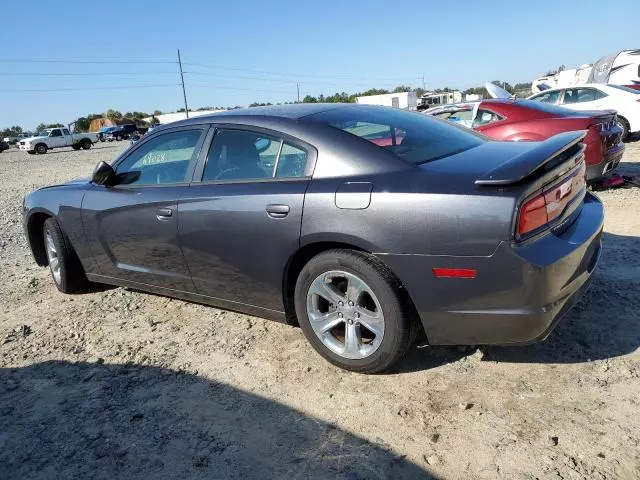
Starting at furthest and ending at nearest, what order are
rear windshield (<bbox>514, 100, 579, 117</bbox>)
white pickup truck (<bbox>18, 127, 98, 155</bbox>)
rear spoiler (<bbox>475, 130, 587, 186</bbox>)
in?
1. white pickup truck (<bbox>18, 127, 98, 155</bbox>)
2. rear windshield (<bbox>514, 100, 579, 117</bbox>)
3. rear spoiler (<bbox>475, 130, 587, 186</bbox>)

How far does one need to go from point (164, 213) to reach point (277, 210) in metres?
1.00

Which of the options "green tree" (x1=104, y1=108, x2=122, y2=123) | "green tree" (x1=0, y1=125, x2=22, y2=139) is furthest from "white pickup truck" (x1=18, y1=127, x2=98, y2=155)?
"green tree" (x1=0, y1=125, x2=22, y2=139)

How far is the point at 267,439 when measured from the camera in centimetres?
244

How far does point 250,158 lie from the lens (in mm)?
3295

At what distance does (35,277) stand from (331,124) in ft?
12.8

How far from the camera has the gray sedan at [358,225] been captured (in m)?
2.40

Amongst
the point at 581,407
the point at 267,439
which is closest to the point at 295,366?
the point at 267,439

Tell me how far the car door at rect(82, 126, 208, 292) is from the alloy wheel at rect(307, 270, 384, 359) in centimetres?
107

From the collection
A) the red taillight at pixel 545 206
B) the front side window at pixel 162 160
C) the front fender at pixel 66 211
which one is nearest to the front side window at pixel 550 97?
the red taillight at pixel 545 206

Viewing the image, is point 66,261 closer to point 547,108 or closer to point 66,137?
point 547,108

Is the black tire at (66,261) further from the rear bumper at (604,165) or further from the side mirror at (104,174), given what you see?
the rear bumper at (604,165)

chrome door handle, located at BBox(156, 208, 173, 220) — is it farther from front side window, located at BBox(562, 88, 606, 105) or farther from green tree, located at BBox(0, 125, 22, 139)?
green tree, located at BBox(0, 125, 22, 139)

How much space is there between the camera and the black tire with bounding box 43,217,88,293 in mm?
4441

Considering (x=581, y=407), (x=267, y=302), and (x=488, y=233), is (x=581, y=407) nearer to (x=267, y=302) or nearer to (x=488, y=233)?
(x=488, y=233)
